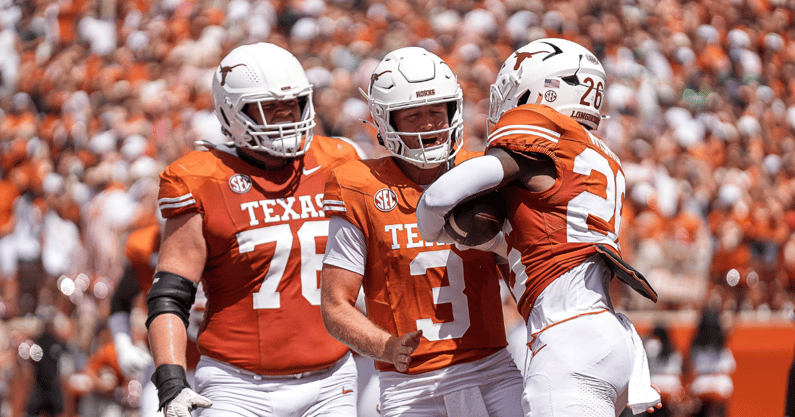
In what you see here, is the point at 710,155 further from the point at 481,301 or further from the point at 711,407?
the point at 481,301

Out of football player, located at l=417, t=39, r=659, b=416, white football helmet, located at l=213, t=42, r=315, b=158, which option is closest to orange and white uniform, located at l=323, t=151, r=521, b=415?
football player, located at l=417, t=39, r=659, b=416

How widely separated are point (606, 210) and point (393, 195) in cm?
77

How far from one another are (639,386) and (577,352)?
283 mm

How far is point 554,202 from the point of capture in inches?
115

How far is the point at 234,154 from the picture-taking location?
393 cm

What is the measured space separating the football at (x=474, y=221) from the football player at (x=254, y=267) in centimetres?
98

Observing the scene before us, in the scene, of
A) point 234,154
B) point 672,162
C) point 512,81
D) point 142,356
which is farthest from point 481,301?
point 672,162

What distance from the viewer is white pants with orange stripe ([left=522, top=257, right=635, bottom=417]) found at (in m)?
2.79

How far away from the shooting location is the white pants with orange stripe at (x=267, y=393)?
3.64 metres

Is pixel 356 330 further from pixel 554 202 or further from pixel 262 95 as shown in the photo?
pixel 262 95

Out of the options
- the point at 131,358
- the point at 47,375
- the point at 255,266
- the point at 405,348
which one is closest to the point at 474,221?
the point at 405,348

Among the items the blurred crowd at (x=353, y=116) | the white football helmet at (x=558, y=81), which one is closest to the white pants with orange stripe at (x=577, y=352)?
the white football helmet at (x=558, y=81)

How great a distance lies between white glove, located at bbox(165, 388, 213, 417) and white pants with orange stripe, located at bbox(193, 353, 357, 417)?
0.82ft

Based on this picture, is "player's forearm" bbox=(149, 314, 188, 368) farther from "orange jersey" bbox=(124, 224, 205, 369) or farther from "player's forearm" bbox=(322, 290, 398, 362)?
"orange jersey" bbox=(124, 224, 205, 369)
